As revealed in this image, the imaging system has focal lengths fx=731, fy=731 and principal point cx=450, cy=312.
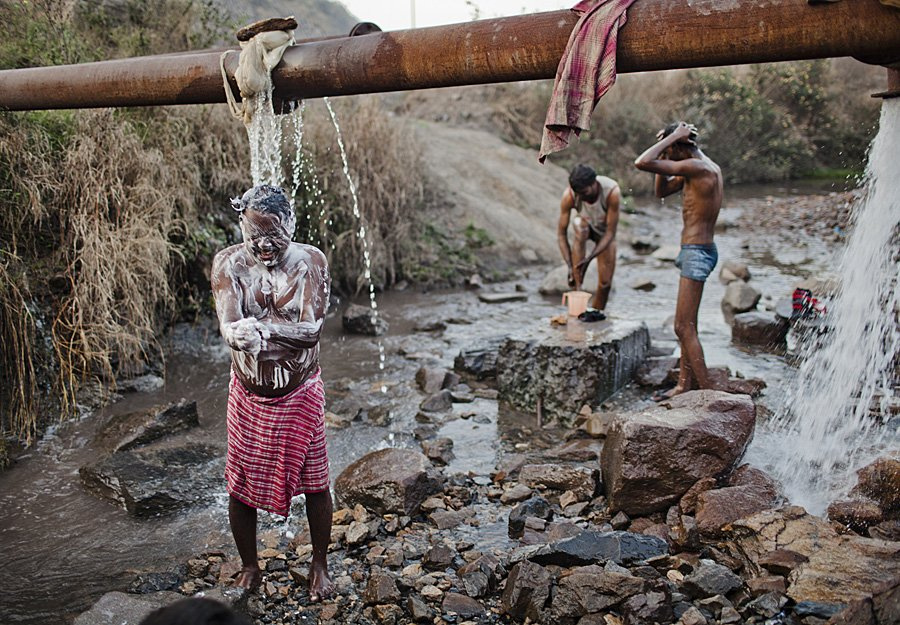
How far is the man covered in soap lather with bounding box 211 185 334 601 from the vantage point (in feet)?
10.5

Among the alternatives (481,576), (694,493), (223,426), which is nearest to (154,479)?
(223,426)

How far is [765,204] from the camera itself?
1845 centimetres

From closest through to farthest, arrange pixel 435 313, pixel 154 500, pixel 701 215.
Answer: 1. pixel 154 500
2. pixel 701 215
3. pixel 435 313

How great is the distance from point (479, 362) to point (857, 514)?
379 cm

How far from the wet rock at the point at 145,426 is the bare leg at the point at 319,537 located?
2331mm

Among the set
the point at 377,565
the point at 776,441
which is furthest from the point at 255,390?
the point at 776,441

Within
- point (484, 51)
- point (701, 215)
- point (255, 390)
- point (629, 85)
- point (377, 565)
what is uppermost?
point (629, 85)

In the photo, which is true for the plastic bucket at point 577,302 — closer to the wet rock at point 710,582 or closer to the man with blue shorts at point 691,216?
the man with blue shorts at point 691,216

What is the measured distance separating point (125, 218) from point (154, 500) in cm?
308

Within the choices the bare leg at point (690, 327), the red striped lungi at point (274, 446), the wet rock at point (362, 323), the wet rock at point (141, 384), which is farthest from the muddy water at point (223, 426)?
the red striped lungi at point (274, 446)

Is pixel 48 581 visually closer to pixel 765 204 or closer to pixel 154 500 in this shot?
pixel 154 500

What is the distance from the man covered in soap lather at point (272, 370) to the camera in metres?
3.19

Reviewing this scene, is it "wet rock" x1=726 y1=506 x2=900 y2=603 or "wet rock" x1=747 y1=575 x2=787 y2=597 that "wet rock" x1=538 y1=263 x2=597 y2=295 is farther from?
"wet rock" x1=747 y1=575 x2=787 y2=597

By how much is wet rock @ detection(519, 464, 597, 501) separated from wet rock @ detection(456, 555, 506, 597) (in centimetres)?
96
